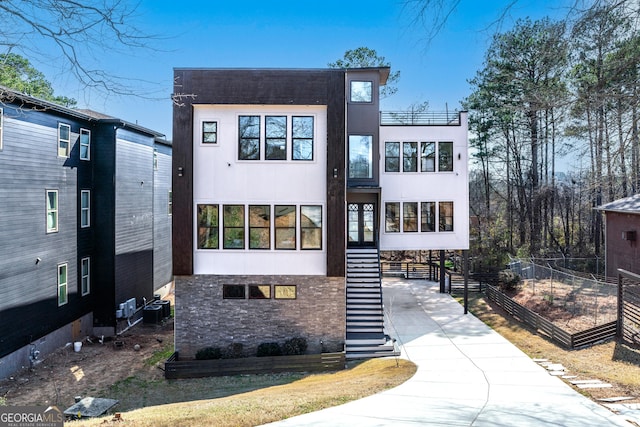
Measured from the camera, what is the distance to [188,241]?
12898mm

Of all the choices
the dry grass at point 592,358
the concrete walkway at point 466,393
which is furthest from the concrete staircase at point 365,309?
the dry grass at point 592,358

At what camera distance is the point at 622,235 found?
20031 mm

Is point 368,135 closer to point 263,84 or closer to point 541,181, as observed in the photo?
point 263,84

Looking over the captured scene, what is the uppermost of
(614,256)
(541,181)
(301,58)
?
(301,58)

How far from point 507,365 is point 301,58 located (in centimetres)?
1328

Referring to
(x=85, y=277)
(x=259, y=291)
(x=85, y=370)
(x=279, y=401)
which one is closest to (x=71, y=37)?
(x=279, y=401)

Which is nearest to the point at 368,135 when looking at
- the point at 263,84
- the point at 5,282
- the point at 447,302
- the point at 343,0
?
the point at 263,84

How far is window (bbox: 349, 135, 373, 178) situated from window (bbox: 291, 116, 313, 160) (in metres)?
3.10

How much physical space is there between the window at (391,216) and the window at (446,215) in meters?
1.69

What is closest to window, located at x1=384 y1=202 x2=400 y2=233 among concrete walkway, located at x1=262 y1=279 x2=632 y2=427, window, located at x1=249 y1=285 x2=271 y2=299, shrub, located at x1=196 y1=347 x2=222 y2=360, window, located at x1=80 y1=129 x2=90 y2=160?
concrete walkway, located at x1=262 y1=279 x2=632 y2=427

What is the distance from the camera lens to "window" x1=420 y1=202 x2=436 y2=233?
16.7 metres

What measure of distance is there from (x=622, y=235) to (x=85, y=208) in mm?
24223

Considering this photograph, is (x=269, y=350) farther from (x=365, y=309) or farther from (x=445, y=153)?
(x=445, y=153)

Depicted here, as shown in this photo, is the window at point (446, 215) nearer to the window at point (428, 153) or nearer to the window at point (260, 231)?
the window at point (428, 153)
